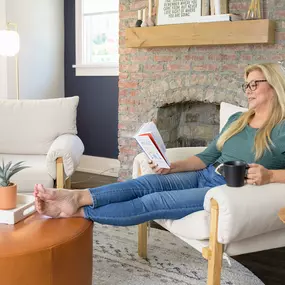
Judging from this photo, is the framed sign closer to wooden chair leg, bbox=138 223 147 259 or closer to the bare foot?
wooden chair leg, bbox=138 223 147 259

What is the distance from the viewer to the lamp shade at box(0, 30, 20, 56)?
3939 mm

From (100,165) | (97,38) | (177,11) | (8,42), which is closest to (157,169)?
(177,11)

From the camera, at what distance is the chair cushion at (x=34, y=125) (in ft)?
10.9

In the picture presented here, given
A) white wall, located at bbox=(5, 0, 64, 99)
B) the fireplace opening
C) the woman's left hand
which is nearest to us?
the woman's left hand

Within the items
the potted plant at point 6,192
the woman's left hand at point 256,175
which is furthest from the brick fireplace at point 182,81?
the potted plant at point 6,192

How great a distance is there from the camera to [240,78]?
3.48 metres

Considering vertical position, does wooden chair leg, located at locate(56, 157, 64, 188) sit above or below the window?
below

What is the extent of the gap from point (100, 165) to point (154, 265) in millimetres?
2454

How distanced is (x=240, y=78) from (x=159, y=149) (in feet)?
5.04

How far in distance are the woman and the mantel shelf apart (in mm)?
1024

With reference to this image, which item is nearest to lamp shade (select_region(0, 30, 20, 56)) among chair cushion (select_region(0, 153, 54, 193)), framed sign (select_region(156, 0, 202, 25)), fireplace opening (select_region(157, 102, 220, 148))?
framed sign (select_region(156, 0, 202, 25))

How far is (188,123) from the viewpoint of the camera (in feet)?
13.9

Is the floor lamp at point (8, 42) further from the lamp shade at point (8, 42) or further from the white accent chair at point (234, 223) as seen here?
the white accent chair at point (234, 223)

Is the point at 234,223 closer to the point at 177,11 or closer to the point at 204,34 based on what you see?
the point at 204,34
